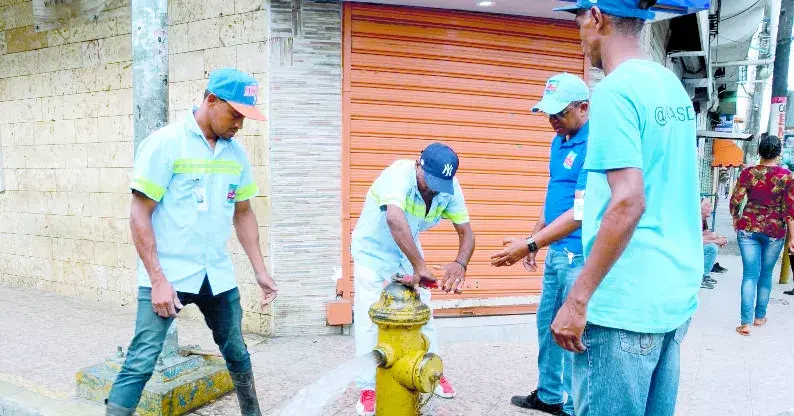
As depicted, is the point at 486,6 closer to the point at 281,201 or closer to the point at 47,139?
the point at 281,201

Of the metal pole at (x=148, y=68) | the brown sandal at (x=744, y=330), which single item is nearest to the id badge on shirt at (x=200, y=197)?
the metal pole at (x=148, y=68)

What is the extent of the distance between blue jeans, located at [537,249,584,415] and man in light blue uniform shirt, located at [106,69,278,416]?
187 centimetres

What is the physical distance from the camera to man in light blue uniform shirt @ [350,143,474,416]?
135 inches

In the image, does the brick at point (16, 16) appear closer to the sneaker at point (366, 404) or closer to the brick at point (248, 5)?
Answer: the brick at point (248, 5)

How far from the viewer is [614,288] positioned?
72.1 inches

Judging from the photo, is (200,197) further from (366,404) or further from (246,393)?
(366,404)

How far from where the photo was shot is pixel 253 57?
207 inches

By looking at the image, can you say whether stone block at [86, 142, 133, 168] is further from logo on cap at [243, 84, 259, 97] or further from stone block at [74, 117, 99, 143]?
logo on cap at [243, 84, 259, 97]

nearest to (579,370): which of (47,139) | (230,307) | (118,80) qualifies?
(230,307)

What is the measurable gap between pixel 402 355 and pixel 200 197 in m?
1.28

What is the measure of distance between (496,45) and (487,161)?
113 cm

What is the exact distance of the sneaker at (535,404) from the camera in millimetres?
3879

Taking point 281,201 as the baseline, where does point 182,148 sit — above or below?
above

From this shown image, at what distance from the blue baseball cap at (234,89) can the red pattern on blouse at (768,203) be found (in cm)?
525
